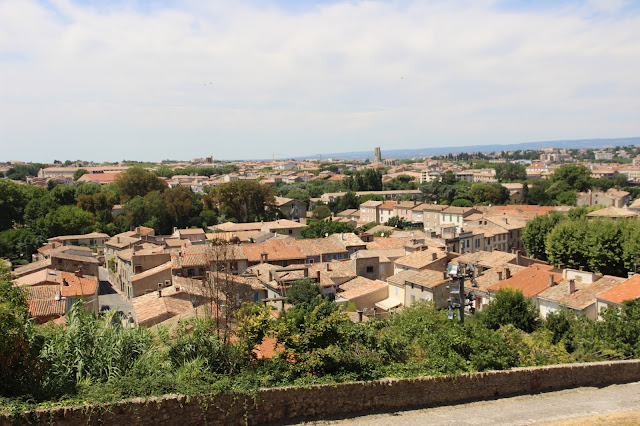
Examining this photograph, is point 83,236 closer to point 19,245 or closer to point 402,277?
point 19,245

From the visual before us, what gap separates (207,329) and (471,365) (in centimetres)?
513

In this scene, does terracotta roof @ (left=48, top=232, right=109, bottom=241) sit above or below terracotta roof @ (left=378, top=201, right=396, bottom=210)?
above

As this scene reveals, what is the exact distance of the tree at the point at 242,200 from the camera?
220ft

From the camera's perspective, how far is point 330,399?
28.1 feet

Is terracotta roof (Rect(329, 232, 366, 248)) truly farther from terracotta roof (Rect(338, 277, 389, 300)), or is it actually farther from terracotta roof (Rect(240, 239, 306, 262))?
terracotta roof (Rect(338, 277, 389, 300))

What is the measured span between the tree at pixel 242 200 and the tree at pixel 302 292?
41741 millimetres

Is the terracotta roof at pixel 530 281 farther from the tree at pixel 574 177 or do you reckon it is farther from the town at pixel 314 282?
the tree at pixel 574 177

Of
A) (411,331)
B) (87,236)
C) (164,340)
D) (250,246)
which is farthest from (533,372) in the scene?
(87,236)

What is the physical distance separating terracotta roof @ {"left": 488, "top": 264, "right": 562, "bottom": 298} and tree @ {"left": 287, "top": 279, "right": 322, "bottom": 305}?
8813 mm

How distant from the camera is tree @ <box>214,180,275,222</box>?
67.1m

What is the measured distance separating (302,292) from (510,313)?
31.9 ft

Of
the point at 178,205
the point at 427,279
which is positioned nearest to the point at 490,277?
the point at 427,279

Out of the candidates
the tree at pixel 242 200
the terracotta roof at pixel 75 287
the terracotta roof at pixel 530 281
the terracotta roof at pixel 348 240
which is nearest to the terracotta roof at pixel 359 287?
the terracotta roof at pixel 530 281

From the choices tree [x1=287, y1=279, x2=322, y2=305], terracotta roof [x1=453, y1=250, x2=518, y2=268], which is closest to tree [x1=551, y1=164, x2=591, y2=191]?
terracotta roof [x1=453, y1=250, x2=518, y2=268]
